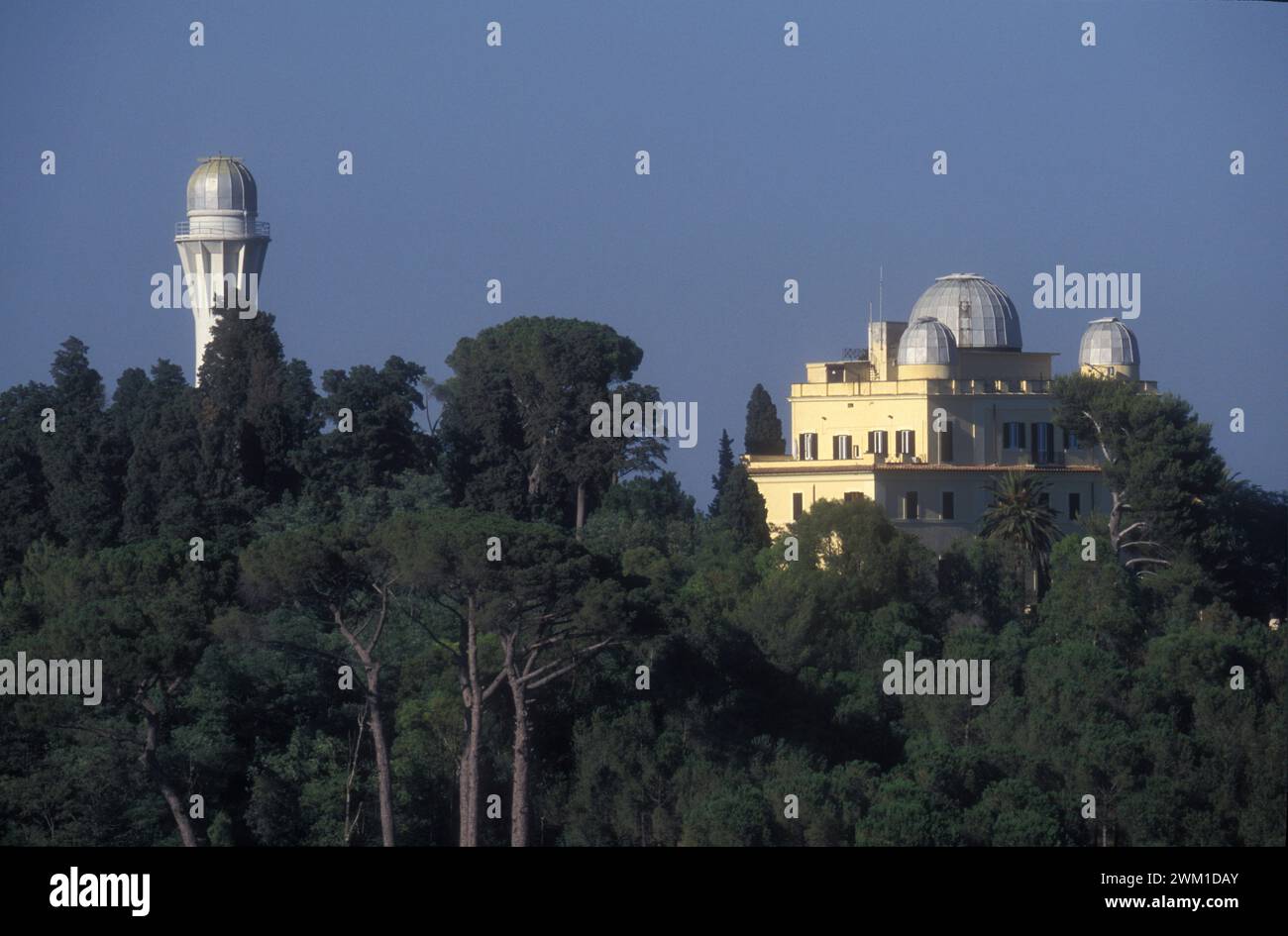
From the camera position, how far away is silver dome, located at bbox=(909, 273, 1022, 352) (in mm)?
58781

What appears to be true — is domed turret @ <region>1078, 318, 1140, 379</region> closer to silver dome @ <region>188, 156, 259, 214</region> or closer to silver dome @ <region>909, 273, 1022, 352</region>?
silver dome @ <region>909, 273, 1022, 352</region>

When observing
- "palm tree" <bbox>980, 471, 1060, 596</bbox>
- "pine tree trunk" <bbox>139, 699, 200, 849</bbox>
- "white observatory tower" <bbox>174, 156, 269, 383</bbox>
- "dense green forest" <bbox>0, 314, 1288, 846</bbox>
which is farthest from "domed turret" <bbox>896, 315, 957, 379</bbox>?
"pine tree trunk" <bbox>139, 699, 200, 849</bbox>

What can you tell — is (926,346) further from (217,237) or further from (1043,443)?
(217,237)

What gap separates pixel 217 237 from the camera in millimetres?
64500

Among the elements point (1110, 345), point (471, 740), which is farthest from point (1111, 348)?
point (471, 740)

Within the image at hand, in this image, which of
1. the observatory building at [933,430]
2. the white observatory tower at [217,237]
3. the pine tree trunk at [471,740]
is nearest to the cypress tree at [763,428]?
the observatory building at [933,430]

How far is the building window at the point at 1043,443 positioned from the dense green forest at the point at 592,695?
858cm

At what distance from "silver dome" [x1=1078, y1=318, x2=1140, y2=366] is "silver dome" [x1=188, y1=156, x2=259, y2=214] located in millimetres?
23604

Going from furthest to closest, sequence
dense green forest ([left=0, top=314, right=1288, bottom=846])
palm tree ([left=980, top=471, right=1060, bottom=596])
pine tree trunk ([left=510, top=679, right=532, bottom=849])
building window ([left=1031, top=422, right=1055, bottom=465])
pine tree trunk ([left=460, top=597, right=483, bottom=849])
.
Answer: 1. building window ([left=1031, top=422, right=1055, bottom=465])
2. palm tree ([left=980, top=471, right=1060, bottom=596])
3. pine tree trunk ([left=460, top=597, right=483, bottom=849])
4. pine tree trunk ([left=510, top=679, right=532, bottom=849])
5. dense green forest ([left=0, top=314, right=1288, bottom=846])

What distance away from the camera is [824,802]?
110 feet

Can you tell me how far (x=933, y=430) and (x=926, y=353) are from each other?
1889 millimetres

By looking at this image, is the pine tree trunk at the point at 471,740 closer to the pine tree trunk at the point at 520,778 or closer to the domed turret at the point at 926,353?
the pine tree trunk at the point at 520,778

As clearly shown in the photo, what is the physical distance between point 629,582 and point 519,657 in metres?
2.07
